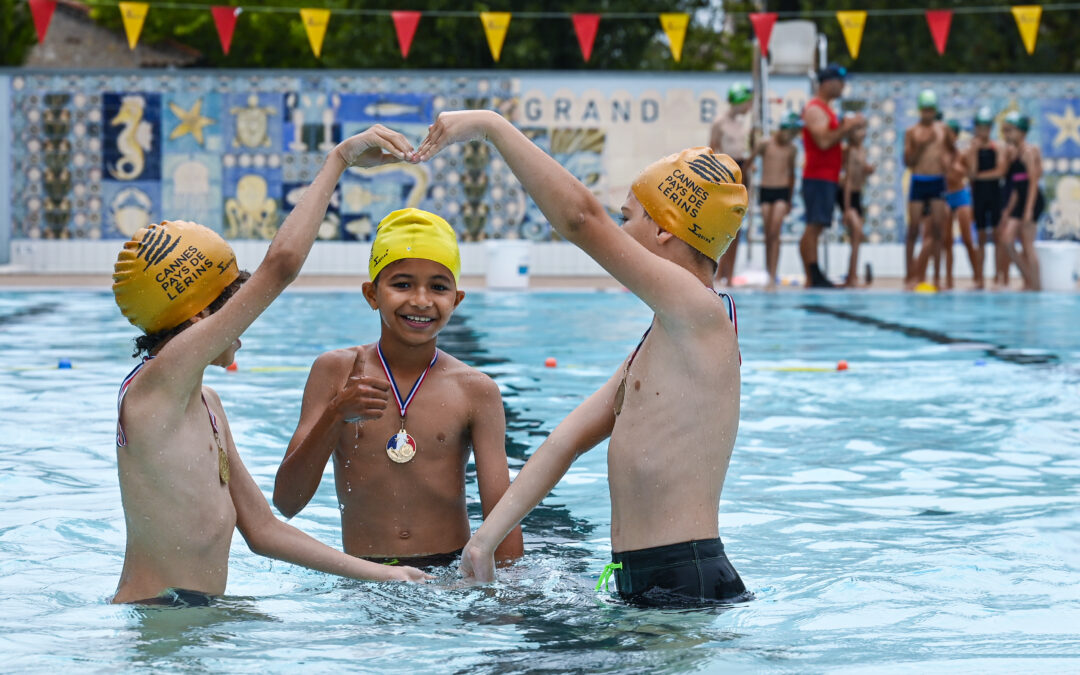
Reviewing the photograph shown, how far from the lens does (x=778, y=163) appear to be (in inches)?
584

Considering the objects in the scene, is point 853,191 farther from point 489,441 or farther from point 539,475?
point 539,475

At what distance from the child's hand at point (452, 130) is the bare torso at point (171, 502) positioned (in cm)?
78

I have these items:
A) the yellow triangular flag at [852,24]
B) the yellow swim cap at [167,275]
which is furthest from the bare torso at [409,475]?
the yellow triangular flag at [852,24]

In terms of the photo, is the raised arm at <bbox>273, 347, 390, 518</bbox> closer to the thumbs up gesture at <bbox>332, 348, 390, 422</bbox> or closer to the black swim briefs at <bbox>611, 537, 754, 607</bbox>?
the thumbs up gesture at <bbox>332, 348, 390, 422</bbox>

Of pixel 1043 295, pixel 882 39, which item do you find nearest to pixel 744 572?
pixel 1043 295

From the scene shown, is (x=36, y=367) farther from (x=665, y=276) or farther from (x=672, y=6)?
(x=672, y=6)

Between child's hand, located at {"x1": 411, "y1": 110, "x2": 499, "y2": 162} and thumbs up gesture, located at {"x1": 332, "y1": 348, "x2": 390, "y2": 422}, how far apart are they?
1.86 ft

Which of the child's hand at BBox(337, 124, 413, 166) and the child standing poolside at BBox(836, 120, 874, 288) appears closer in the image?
the child's hand at BBox(337, 124, 413, 166)

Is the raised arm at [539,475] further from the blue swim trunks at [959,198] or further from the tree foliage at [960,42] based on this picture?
the tree foliage at [960,42]

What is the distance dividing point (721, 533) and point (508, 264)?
1077cm

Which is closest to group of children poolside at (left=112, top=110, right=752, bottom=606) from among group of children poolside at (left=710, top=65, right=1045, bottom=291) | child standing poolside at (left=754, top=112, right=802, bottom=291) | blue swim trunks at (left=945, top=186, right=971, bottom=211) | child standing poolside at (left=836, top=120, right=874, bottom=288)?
group of children poolside at (left=710, top=65, right=1045, bottom=291)

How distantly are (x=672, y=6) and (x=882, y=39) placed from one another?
20.1 ft

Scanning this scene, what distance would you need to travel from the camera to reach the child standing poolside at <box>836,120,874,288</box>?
1513 cm

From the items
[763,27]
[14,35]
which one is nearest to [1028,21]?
[763,27]
